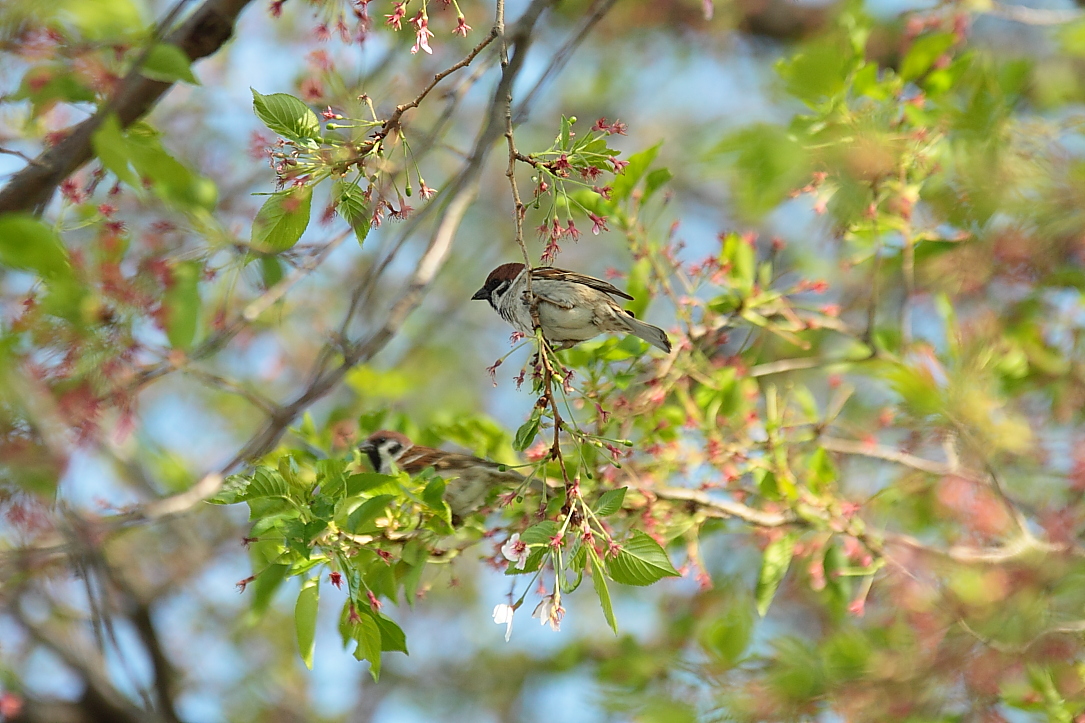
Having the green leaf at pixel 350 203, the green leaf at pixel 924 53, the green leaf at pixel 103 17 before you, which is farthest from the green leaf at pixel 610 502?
the green leaf at pixel 924 53

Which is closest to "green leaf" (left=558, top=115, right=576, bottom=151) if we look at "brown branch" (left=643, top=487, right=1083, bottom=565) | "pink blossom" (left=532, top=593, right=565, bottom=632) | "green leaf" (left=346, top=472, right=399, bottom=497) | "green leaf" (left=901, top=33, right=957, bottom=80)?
"green leaf" (left=346, top=472, right=399, bottom=497)

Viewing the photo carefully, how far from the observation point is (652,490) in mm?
2719

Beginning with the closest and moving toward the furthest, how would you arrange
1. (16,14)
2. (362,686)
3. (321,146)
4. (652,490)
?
(16,14) < (321,146) < (652,490) < (362,686)

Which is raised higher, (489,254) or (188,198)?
(489,254)

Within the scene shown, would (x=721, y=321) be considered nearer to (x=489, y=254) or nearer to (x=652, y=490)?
(x=652, y=490)

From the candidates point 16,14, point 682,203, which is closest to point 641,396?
point 16,14

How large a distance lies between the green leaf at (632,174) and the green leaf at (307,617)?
4.72ft

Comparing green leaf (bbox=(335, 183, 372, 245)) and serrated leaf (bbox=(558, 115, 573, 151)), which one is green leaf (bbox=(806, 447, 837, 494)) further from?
green leaf (bbox=(335, 183, 372, 245))

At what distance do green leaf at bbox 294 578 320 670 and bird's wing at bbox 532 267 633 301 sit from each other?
132 centimetres

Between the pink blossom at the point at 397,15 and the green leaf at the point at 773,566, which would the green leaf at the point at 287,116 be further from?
the green leaf at the point at 773,566

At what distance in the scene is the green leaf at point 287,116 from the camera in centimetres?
194

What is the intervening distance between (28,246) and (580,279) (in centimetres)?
184

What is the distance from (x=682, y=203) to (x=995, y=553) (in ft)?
19.8

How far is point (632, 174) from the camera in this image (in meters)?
2.89
